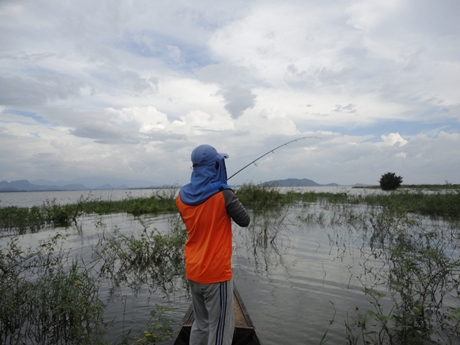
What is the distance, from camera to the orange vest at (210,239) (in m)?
2.80

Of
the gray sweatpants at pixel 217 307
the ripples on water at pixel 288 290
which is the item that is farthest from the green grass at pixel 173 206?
the gray sweatpants at pixel 217 307

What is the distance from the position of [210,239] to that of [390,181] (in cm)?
3143

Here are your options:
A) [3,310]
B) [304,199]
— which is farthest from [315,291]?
[304,199]

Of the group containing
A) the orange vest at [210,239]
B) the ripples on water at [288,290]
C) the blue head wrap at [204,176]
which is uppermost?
the blue head wrap at [204,176]

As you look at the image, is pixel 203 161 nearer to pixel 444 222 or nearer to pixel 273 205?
pixel 444 222

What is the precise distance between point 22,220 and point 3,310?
10.8m

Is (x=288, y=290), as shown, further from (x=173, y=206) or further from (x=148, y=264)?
(x=173, y=206)

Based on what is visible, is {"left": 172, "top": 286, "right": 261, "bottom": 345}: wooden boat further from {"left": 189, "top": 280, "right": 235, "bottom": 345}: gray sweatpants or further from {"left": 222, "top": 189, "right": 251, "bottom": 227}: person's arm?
{"left": 222, "top": 189, "right": 251, "bottom": 227}: person's arm

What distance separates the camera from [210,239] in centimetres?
285

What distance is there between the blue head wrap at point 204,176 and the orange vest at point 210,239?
0.20 ft

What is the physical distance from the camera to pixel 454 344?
4301 millimetres

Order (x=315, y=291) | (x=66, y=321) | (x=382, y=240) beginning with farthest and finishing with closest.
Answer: (x=382, y=240), (x=315, y=291), (x=66, y=321)

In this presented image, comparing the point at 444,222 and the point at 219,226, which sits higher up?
the point at 219,226

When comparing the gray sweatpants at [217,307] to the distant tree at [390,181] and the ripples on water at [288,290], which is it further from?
the distant tree at [390,181]
